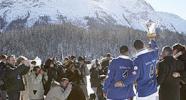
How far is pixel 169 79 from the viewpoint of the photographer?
1107cm

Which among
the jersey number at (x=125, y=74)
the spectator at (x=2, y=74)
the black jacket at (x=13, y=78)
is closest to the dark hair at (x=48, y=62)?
the black jacket at (x=13, y=78)

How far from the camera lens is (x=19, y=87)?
14148mm

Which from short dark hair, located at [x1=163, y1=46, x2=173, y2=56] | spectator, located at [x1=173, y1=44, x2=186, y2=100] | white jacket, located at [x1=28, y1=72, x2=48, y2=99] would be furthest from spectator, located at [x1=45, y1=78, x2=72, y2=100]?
short dark hair, located at [x1=163, y1=46, x2=173, y2=56]

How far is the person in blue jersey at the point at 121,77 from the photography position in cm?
1045

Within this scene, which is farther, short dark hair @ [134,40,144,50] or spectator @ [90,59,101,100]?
spectator @ [90,59,101,100]

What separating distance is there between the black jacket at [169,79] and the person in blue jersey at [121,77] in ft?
2.43

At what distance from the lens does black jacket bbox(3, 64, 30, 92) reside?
13.8 m

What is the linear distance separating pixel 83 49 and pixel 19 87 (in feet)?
489

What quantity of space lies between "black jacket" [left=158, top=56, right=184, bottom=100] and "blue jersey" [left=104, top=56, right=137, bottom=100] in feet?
2.42

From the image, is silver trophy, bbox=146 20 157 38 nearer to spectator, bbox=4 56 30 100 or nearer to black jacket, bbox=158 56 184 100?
black jacket, bbox=158 56 184 100

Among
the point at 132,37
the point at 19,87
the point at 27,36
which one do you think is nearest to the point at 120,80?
the point at 19,87

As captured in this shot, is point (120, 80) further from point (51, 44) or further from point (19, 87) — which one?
point (51, 44)

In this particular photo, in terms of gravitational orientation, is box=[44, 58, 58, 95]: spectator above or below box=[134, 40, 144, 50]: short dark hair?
below

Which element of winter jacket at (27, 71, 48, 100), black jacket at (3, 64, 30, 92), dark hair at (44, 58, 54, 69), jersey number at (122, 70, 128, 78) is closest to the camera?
jersey number at (122, 70, 128, 78)
